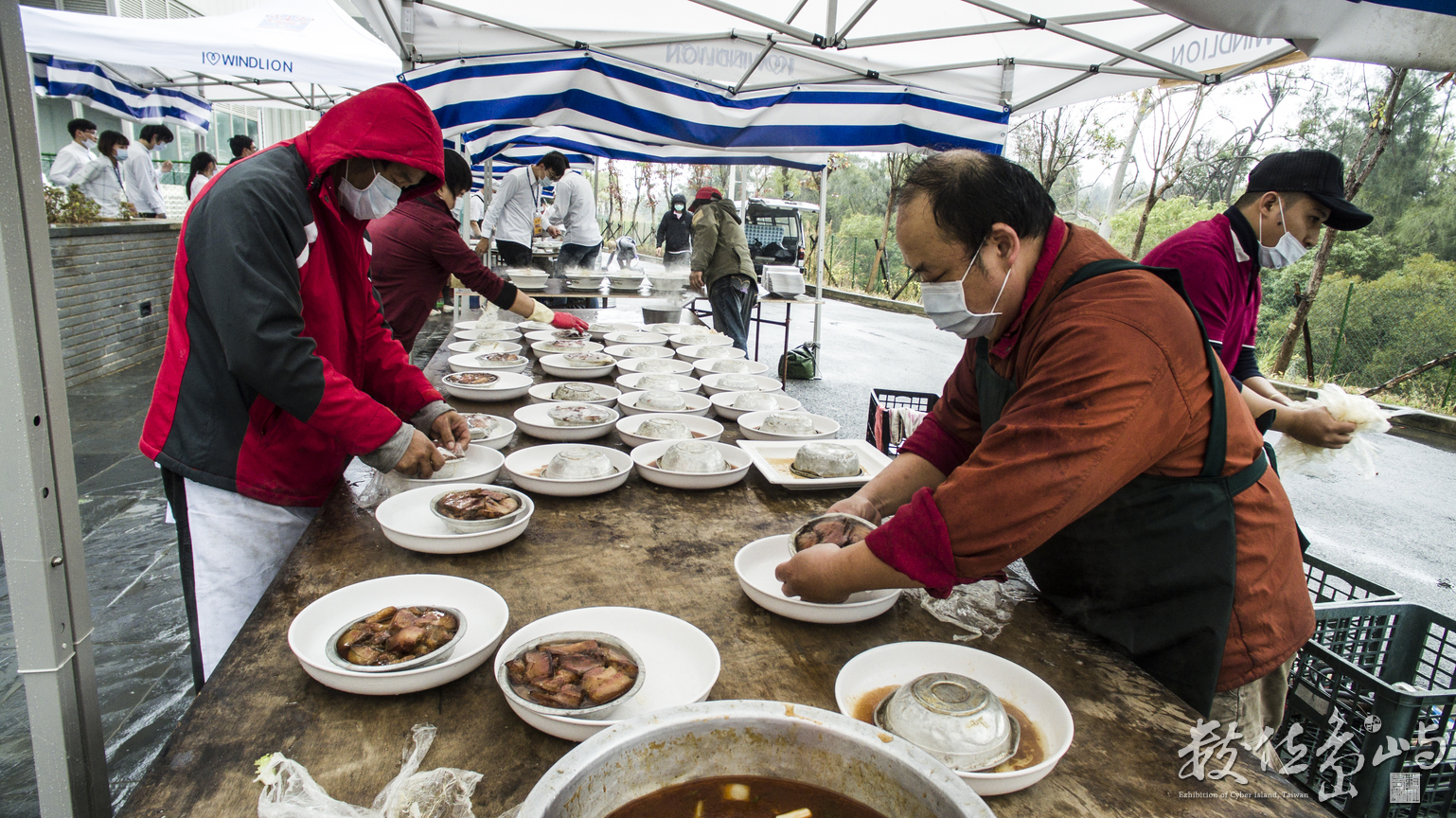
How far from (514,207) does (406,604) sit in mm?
7699

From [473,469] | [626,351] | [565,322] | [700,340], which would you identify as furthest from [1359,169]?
[473,469]

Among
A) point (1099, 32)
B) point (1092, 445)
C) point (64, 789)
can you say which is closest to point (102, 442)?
point (64, 789)

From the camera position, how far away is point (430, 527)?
77.6 inches

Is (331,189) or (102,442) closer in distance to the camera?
(331,189)

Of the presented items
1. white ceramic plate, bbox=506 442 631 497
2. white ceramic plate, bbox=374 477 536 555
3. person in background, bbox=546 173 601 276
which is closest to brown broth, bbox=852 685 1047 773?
white ceramic plate, bbox=374 477 536 555

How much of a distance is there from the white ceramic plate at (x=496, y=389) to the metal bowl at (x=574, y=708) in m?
2.10

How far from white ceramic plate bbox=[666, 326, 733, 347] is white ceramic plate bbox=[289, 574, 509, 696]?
312 centimetres

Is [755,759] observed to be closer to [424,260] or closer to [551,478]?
[551,478]

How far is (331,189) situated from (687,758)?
82.5 inches

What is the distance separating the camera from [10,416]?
1209 mm

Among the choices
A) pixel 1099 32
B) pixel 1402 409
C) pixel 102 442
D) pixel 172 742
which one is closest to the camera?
pixel 172 742

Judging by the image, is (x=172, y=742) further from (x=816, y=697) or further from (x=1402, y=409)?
(x=1402, y=409)

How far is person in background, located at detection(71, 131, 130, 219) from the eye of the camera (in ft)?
32.7

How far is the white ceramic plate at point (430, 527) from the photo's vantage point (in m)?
1.77
